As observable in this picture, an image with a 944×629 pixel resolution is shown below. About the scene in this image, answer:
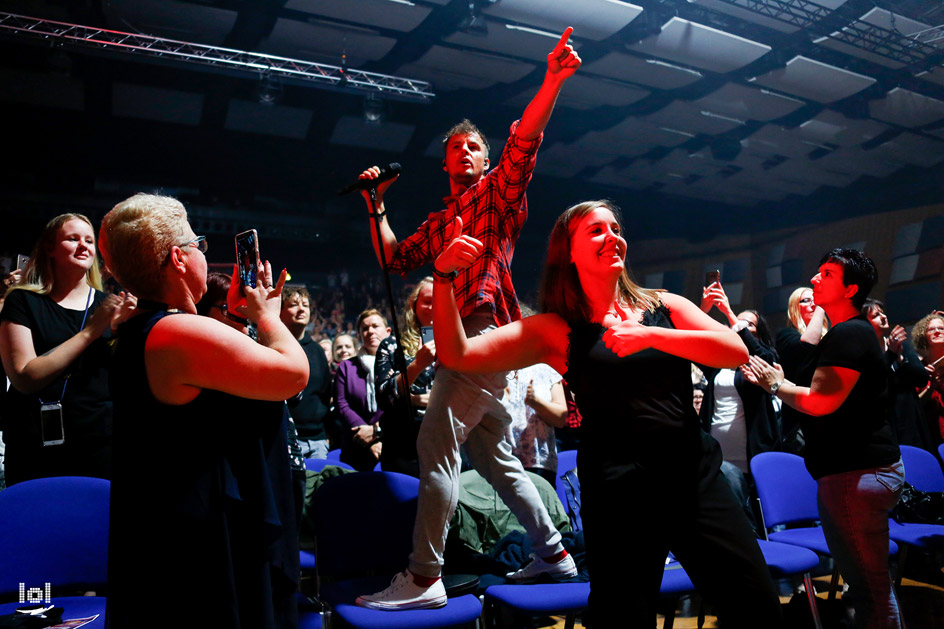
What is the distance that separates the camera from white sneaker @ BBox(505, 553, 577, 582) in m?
2.30

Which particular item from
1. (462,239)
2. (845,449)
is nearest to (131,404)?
(462,239)

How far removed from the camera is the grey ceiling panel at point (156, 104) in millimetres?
6844

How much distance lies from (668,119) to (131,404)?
864 centimetres

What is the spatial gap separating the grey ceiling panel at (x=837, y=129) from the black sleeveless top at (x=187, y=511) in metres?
8.97

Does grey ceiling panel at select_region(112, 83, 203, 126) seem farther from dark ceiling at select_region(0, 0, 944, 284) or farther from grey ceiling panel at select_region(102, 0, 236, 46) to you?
grey ceiling panel at select_region(102, 0, 236, 46)

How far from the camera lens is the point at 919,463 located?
3572mm

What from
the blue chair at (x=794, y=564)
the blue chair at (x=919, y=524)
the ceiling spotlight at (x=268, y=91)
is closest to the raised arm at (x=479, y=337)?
the blue chair at (x=794, y=564)

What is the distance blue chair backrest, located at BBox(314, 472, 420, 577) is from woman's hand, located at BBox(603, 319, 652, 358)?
120cm

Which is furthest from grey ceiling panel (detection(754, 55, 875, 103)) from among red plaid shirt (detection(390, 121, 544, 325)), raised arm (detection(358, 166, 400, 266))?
raised arm (detection(358, 166, 400, 266))

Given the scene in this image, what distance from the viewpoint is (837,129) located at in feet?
27.6

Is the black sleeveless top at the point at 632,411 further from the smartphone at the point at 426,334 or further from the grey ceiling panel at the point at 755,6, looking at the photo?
the grey ceiling panel at the point at 755,6

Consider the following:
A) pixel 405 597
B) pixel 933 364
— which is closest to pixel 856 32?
pixel 933 364

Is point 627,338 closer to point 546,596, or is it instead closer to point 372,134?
point 546,596

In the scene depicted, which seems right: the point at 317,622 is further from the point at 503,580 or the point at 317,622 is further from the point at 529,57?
the point at 529,57
